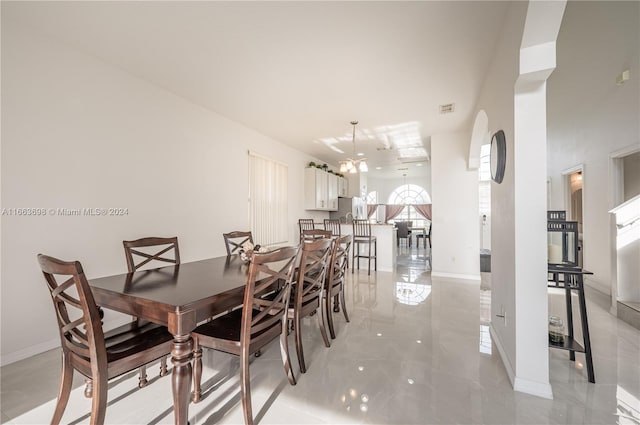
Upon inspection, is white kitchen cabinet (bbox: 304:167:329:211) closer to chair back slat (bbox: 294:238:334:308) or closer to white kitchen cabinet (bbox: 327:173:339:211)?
white kitchen cabinet (bbox: 327:173:339:211)

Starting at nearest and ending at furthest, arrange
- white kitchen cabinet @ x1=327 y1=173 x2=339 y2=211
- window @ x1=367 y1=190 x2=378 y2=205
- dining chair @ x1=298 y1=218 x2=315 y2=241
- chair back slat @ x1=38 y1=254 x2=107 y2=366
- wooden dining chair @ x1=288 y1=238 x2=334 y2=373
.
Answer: chair back slat @ x1=38 y1=254 x2=107 y2=366 < wooden dining chair @ x1=288 y1=238 x2=334 y2=373 < dining chair @ x1=298 y1=218 x2=315 y2=241 < white kitchen cabinet @ x1=327 y1=173 x2=339 y2=211 < window @ x1=367 y1=190 x2=378 y2=205

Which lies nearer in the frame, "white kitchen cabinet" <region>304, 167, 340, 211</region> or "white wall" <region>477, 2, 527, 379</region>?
"white wall" <region>477, 2, 527, 379</region>

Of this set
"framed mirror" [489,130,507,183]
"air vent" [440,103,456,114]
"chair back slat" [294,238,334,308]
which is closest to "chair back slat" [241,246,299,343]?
"chair back slat" [294,238,334,308]

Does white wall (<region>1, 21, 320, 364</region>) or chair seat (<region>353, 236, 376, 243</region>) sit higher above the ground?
white wall (<region>1, 21, 320, 364</region>)

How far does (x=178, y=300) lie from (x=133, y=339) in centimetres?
45

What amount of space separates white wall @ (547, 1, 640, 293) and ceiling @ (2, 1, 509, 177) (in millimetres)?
1716

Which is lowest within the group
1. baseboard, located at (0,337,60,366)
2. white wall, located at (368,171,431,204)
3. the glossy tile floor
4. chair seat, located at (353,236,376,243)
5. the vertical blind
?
the glossy tile floor

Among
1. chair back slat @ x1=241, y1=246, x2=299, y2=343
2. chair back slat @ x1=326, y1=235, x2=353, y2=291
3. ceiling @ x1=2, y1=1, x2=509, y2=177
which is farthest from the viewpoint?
chair back slat @ x1=326, y1=235, x2=353, y2=291

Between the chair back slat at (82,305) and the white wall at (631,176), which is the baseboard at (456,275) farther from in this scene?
the chair back slat at (82,305)

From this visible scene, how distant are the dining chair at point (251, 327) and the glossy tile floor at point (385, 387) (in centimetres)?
21

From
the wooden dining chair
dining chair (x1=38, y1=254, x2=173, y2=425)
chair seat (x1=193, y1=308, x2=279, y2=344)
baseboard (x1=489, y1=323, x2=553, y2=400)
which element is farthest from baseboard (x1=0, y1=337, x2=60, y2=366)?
baseboard (x1=489, y1=323, x2=553, y2=400)

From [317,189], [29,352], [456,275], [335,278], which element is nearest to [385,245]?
[456,275]

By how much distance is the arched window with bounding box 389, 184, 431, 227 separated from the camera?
38.4ft

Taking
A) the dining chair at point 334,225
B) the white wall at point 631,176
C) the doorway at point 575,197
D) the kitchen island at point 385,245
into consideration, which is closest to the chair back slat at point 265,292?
the dining chair at point 334,225
